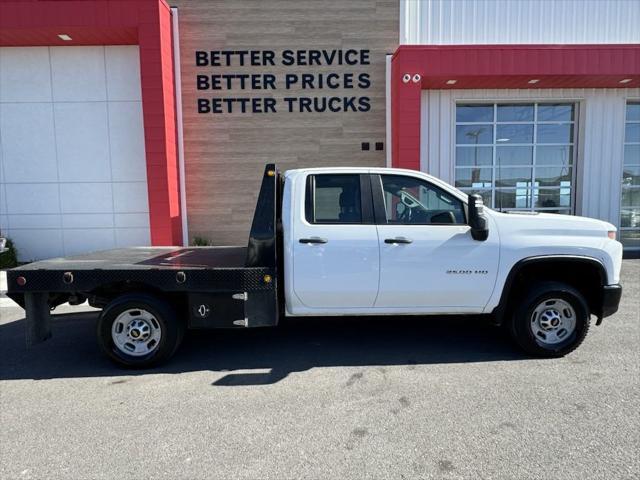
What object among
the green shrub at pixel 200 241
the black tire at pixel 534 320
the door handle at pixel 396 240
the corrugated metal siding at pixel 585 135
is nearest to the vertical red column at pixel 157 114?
the green shrub at pixel 200 241

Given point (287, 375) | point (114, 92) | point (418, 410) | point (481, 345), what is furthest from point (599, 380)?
point (114, 92)

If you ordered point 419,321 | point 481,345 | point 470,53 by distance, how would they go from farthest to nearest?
point 470,53 → point 419,321 → point 481,345

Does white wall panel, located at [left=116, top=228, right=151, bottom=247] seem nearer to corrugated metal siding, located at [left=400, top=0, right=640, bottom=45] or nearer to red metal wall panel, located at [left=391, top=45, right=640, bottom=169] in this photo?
red metal wall panel, located at [left=391, top=45, right=640, bottom=169]

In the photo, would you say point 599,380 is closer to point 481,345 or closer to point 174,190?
point 481,345

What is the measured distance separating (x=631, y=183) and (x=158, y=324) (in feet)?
42.3

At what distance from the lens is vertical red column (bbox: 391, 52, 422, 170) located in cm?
973

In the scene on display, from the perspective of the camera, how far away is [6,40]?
9633mm

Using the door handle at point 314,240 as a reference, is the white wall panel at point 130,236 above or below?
below

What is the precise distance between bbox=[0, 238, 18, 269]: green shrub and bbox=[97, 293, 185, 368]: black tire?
786 cm

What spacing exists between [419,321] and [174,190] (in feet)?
22.8

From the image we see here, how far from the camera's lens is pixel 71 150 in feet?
34.1

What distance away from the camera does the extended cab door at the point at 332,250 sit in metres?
4.08

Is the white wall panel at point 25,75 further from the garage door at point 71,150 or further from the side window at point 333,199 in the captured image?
the side window at point 333,199

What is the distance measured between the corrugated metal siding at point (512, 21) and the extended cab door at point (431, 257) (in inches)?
310
